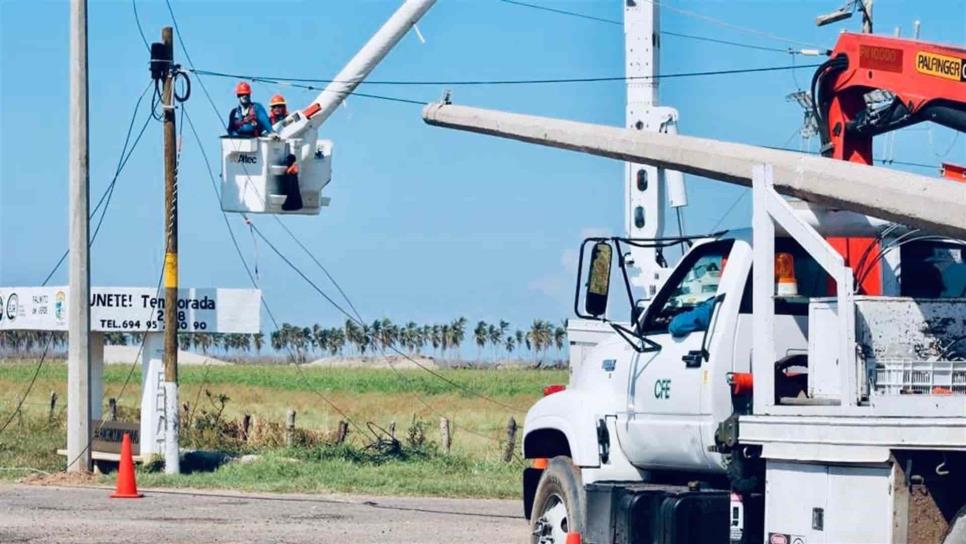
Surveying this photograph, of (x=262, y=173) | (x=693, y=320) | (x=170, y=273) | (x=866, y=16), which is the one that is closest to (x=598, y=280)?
(x=693, y=320)

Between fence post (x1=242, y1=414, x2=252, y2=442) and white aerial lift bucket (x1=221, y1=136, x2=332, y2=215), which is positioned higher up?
white aerial lift bucket (x1=221, y1=136, x2=332, y2=215)

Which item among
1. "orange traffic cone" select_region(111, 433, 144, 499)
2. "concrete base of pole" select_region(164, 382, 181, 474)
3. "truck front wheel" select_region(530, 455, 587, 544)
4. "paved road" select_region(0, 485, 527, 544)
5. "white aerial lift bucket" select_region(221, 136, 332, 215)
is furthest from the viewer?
"concrete base of pole" select_region(164, 382, 181, 474)

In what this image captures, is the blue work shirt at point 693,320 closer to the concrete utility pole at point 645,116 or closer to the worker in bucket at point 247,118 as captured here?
the concrete utility pole at point 645,116

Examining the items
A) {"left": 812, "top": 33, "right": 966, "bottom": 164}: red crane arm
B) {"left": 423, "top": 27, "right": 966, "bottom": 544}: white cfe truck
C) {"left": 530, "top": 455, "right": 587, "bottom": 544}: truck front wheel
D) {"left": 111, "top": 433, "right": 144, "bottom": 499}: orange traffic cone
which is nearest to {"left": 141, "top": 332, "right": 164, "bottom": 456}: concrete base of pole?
{"left": 111, "top": 433, "right": 144, "bottom": 499}: orange traffic cone

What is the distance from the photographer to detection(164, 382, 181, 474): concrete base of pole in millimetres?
24609

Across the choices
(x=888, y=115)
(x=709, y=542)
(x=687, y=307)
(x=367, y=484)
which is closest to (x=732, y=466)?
(x=709, y=542)

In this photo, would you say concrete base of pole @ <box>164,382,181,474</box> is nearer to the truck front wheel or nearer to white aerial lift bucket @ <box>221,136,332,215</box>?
white aerial lift bucket @ <box>221,136,332,215</box>

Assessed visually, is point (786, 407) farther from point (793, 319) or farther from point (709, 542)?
point (709, 542)

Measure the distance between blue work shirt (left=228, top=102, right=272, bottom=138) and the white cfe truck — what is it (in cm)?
1101

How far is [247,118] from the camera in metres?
24.0

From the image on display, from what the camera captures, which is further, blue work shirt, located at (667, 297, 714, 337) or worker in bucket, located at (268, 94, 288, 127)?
worker in bucket, located at (268, 94, 288, 127)

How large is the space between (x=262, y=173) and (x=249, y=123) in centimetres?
75

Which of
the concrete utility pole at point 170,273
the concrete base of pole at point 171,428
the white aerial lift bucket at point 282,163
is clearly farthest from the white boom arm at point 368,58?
the concrete base of pole at point 171,428

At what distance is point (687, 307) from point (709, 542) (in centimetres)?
160
